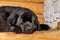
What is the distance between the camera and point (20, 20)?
162 centimetres

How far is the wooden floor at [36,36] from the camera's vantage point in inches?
55.2

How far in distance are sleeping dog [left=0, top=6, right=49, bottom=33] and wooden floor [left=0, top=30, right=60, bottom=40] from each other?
0.18 feet

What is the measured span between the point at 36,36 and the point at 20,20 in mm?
242

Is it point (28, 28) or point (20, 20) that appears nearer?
point (28, 28)

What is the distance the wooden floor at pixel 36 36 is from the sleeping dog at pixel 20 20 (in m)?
0.05

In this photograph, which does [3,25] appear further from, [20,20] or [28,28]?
[28,28]

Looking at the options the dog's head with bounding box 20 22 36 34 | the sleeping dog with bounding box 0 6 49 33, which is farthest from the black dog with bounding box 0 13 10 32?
the dog's head with bounding box 20 22 36 34

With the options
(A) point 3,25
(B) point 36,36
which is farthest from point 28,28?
(A) point 3,25

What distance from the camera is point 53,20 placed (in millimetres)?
2074

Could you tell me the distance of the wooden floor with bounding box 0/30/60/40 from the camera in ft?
4.60

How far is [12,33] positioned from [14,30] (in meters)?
0.09

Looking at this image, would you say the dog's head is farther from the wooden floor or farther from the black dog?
the black dog

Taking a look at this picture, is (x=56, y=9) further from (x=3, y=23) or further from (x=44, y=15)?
(x=3, y=23)

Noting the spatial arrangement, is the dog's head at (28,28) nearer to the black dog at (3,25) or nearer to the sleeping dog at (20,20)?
the sleeping dog at (20,20)
